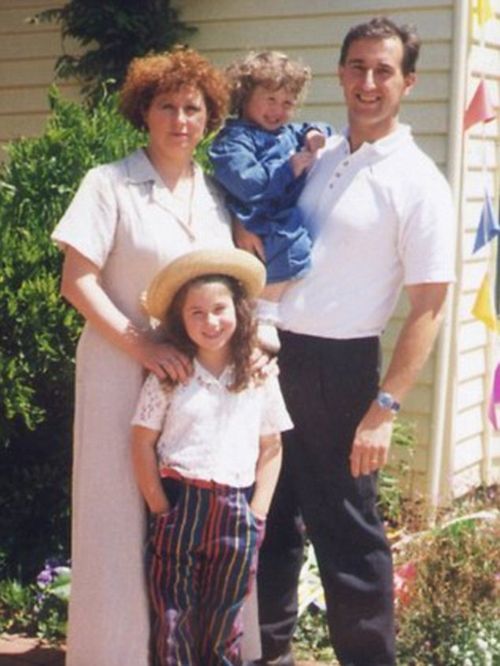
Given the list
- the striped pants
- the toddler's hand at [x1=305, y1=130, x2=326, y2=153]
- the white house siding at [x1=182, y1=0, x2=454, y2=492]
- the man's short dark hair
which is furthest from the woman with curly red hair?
the white house siding at [x1=182, y1=0, x2=454, y2=492]

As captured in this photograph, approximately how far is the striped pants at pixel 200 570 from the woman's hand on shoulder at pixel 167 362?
12.8 inches

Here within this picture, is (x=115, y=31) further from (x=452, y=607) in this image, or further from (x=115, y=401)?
(x=452, y=607)

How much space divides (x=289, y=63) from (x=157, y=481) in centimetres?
142

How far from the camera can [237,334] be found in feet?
13.6

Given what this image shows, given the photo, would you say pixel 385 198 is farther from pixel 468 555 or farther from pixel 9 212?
pixel 9 212

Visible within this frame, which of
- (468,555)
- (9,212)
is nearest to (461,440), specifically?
(468,555)

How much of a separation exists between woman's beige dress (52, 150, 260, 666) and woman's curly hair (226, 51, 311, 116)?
1.15 feet

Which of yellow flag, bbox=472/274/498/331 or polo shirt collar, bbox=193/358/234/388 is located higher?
yellow flag, bbox=472/274/498/331

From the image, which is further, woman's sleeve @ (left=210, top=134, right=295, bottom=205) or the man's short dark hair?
woman's sleeve @ (left=210, top=134, right=295, bottom=205)

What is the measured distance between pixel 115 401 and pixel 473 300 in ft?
10.4

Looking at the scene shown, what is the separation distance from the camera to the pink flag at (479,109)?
6.46 m

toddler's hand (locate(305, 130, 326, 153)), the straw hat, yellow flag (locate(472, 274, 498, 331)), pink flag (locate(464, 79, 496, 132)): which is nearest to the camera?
the straw hat

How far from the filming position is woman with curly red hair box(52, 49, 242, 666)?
4.07 m

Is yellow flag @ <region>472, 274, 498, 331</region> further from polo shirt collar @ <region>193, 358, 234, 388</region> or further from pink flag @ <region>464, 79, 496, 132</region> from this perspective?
polo shirt collar @ <region>193, 358, 234, 388</region>
